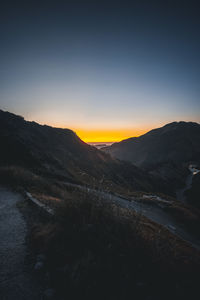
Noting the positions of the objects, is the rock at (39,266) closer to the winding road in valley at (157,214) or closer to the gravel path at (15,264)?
the gravel path at (15,264)

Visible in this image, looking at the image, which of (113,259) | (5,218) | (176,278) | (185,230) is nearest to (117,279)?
(113,259)

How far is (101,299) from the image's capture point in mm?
2010

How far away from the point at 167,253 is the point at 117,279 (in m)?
1.10

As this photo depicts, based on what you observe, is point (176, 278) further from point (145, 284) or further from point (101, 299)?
point (101, 299)

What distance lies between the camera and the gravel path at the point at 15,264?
2.25 m

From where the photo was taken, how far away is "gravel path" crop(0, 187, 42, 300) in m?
2.25

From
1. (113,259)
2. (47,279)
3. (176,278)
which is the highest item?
(113,259)

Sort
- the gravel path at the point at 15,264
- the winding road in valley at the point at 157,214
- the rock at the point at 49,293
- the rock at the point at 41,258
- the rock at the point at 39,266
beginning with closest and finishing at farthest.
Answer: the rock at the point at 49,293, the gravel path at the point at 15,264, the rock at the point at 39,266, the rock at the point at 41,258, the winding road in valley at the point at 157,214

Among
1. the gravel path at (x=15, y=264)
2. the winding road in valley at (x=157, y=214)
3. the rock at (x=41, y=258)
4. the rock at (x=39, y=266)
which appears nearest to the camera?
the gravel path at (x=15, y=264)

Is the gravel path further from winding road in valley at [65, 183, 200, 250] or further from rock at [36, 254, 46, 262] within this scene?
winding road in valley at [65, 183, 200, 250]

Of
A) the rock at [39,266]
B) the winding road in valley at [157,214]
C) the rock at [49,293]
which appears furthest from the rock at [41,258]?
the winding road in valley at [157,214]

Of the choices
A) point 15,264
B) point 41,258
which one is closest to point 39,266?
point 41,258

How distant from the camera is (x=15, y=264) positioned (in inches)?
→ 115

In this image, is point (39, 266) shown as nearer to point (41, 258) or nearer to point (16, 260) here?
point (41, 258)
